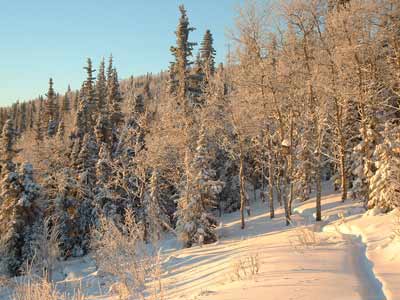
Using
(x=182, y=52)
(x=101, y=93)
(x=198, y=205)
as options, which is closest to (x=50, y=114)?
(x=101, y=93)

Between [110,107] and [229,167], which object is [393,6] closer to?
[229,167]

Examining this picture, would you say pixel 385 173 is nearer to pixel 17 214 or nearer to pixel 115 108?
pixel 17 214

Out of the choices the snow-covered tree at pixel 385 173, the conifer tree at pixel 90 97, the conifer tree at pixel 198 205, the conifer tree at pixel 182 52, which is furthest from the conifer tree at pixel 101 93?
the snow-covered tree at pixel 385 173

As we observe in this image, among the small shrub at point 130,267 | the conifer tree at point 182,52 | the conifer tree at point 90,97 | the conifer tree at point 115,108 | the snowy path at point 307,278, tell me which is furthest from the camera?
the conifer tree at point 90,97

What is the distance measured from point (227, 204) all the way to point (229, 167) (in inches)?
172

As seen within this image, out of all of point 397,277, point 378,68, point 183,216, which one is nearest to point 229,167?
point 183,216

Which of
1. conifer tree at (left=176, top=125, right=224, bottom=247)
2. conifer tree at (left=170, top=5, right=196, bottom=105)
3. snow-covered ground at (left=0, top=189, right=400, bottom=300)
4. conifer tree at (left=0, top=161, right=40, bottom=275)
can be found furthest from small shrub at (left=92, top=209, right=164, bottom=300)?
conifer tree at (left=170, top=5, right=196, bottom=105)

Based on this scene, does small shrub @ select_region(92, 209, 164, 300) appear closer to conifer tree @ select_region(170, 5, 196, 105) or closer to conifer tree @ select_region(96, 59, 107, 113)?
conifer tree @ select_region(170, 5, 196, 105)

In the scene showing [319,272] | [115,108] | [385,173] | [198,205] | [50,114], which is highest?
[50,114]

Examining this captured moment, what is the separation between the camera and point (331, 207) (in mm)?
24906

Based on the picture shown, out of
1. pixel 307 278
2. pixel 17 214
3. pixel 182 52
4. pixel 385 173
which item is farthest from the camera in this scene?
pixel 182 52

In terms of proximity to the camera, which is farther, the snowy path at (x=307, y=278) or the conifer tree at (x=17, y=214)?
the conifer tree at (x=17, y=214)

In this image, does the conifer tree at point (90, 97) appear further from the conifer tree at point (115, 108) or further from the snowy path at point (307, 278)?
the snowy path at point (307, 278)

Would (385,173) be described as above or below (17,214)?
above
